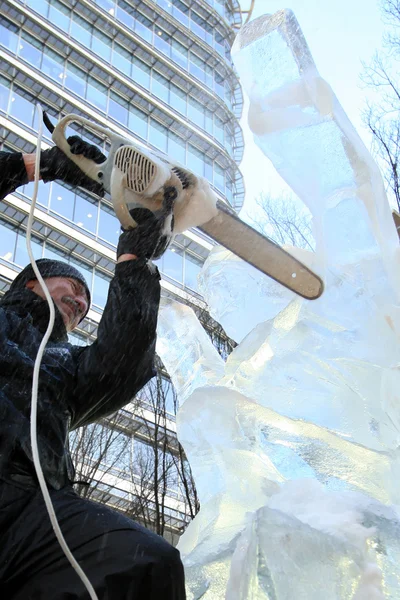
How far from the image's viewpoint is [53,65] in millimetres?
22250

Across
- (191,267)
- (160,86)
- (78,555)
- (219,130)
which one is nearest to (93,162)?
(78,555)

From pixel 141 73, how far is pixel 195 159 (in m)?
4.26

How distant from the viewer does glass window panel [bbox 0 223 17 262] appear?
17344 mm

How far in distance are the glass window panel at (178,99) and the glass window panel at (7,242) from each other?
32.8ft

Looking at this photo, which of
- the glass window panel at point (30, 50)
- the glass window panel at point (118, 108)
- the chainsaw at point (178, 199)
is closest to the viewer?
the chainsaw at point (178, 199)

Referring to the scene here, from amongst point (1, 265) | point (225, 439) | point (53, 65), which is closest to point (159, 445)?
point (225, 439)

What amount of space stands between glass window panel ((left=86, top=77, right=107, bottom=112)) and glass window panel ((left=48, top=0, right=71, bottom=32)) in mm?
1966

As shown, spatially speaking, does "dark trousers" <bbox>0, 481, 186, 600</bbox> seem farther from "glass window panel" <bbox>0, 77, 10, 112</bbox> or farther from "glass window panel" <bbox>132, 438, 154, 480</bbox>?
"glass window panel" <bbox>0, 77, 10, 112</bbox>

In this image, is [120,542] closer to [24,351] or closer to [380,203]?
[24,351]

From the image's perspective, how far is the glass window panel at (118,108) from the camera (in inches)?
912

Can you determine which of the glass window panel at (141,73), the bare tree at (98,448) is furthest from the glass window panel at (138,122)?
the bare tree at (98,448)

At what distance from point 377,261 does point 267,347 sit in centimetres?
49

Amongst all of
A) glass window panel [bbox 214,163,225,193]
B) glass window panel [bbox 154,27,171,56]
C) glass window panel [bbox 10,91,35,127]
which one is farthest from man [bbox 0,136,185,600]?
glass window panel [bbox 154,27,171,56]

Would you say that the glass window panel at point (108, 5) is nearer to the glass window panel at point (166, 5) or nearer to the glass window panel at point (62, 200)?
the glass window panel at point (166, 5)
